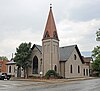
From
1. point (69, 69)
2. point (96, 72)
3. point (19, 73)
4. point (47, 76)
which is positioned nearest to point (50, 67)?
point (47, 76)

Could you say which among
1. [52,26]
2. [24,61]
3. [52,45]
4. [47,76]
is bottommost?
[47,76]

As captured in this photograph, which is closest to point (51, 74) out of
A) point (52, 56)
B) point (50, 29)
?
point (52, 56)

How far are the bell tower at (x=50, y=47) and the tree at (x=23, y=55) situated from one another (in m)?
4.38

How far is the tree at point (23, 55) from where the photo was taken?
170ft

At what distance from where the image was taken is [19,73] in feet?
194

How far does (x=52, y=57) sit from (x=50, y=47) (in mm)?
2203

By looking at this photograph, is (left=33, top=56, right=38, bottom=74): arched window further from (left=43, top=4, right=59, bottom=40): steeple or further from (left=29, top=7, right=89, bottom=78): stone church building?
(left=43, top=4, right=59, bottom=40): steeple

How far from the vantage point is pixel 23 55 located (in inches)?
2035

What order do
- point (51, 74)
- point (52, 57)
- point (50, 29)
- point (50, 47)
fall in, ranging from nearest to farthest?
point (51, 74)
point (52, 57)
point (50, 47)
point (50, 29)

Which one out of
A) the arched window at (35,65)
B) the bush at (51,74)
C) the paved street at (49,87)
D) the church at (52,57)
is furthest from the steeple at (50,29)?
the paved street at (49,87)

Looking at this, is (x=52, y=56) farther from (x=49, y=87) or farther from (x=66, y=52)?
(x=49, y=87)

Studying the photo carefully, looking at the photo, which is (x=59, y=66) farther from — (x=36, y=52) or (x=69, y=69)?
(x=36, y=52)

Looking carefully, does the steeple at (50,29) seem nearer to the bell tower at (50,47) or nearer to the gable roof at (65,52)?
the bell tower at (50,47)

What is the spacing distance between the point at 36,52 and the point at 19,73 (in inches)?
356
